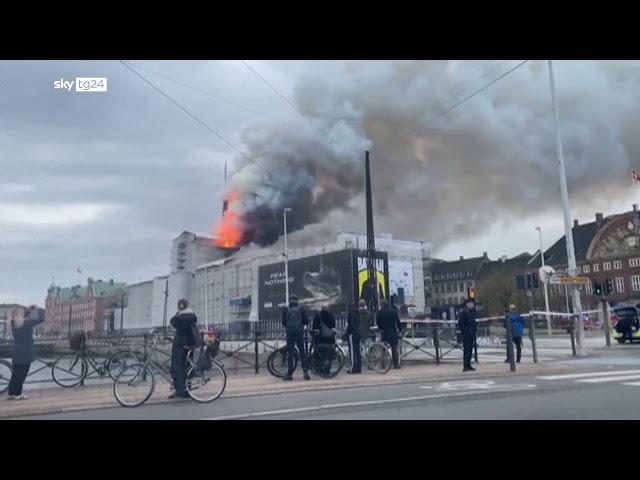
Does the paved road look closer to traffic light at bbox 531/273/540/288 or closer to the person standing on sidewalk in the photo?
the person standing on sidewalk

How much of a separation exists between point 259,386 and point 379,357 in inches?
130

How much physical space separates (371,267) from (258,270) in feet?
170

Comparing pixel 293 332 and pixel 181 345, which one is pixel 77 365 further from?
pixel 293 332

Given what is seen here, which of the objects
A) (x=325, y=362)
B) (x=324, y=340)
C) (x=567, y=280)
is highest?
(x=567, y=280)

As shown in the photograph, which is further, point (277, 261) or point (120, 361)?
point (277, 261)

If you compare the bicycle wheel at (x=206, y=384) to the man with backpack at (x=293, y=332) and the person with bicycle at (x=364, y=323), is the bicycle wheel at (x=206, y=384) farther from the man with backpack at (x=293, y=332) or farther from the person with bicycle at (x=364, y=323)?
the person with bicycle at (x=364, y=323)

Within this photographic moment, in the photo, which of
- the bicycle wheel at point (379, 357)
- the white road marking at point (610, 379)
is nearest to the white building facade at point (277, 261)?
the bicycle wheel at point (379, 357)

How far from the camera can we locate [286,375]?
Answer: 35.7 feet

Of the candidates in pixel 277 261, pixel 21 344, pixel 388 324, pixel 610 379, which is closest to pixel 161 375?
pixel 21 344

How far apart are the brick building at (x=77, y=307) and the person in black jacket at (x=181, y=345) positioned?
179 cm

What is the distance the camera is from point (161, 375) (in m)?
8.55

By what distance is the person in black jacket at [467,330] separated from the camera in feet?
40.4
